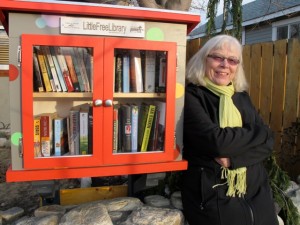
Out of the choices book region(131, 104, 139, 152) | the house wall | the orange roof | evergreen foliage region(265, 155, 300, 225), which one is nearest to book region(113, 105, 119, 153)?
book region(131, 104, 139, 152)

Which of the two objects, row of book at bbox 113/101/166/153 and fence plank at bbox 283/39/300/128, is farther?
fence plank at bbox 283/39/300/128

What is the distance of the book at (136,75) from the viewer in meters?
2.08

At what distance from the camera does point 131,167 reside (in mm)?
2008

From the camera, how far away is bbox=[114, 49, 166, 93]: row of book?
203 cm

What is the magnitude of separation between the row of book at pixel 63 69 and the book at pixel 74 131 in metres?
0.16

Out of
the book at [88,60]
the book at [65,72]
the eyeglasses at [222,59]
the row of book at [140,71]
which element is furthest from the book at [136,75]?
the eyeglasses at [222,59]

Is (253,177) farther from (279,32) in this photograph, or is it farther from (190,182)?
(279,32)

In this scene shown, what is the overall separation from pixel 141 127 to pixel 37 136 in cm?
66

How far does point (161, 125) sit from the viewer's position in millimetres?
2117

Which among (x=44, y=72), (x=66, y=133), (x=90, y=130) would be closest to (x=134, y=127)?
(x=90, y=130)

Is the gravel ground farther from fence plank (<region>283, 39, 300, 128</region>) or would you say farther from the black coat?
fence plank (<region>283, 39, 300, 128</region>)

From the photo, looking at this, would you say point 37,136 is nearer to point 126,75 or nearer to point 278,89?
point 126,75

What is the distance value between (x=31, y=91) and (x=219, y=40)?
4.04 feet

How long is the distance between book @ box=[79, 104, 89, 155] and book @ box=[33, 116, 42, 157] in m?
0.24
